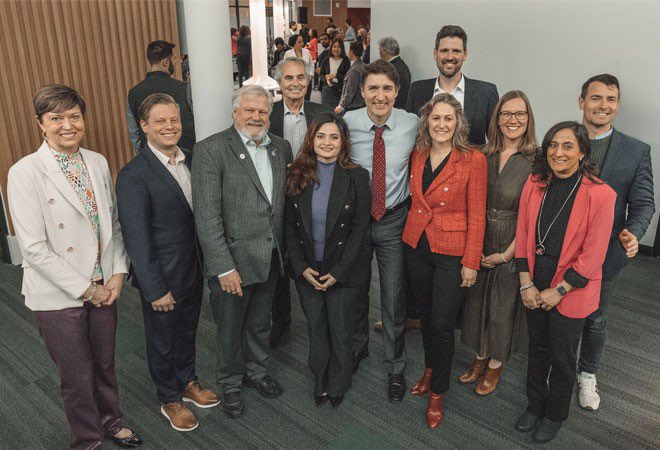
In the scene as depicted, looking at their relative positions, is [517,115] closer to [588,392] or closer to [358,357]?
[588,392]

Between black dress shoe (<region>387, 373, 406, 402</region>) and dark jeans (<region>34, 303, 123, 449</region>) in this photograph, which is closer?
dark jeans (<region>34, 303, 123, 449</region>)

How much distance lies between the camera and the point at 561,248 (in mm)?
2350

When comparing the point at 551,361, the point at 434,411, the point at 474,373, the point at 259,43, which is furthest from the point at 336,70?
the point at 551,361

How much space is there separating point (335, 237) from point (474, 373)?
4.40 feet

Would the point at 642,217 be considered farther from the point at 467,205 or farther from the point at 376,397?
the point at 376,397

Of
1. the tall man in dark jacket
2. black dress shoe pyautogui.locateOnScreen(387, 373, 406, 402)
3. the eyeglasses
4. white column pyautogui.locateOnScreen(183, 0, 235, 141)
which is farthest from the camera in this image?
the tall man in dark jacket

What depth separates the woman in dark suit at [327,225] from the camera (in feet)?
8.36

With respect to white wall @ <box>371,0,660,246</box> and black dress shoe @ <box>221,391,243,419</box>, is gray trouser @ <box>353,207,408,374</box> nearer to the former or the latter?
black dress shoe @ <box>221,391,243,419</box>

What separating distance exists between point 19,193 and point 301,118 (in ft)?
5.62

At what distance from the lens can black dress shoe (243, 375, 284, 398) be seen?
2986 millimetres

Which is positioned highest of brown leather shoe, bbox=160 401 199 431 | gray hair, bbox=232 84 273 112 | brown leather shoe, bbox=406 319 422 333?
gray hair, bbox=232 84 273 112

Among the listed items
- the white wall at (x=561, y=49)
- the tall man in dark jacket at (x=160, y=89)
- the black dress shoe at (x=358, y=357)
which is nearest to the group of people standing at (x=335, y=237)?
the black dress shoe at (x=358, y=357)

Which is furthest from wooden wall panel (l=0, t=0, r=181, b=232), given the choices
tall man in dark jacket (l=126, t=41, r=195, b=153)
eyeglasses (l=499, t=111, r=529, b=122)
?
eyeglasses (l=499, t=111, r=529, b=122)

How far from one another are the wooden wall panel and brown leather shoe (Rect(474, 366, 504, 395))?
4.10 metres
